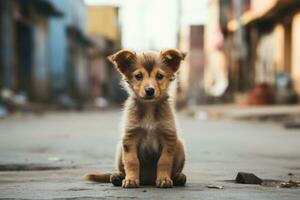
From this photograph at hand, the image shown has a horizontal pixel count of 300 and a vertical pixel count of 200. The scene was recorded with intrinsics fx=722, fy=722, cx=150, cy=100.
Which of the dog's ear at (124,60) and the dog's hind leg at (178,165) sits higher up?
the dog's ear at (124,60)

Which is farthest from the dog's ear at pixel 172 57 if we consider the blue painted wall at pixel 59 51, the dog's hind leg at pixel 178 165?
the blue painted wall at pixel 59 51

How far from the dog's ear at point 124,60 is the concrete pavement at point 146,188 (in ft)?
2.41

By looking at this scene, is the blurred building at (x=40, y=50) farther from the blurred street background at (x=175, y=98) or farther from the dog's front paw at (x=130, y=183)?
the dog's front paw at (x=130, y=183)

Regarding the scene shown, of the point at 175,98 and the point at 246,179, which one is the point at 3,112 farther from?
the point at 246,179

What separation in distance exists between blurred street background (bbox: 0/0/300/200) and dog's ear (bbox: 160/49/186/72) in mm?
160

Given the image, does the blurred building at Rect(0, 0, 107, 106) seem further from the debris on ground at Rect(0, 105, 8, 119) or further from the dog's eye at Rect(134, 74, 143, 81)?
the dog's eye at Rect(134, 74, 143, 81)

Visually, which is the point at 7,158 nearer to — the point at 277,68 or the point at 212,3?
the point at 277,68

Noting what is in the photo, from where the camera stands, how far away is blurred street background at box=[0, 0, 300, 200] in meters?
5.09

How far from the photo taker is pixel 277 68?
26.1 meters

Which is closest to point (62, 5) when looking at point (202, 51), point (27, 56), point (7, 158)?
point (27, 56)

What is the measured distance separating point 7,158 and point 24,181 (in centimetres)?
211

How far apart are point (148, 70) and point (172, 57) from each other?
218mm

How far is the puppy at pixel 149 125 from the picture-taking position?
436 centimetres

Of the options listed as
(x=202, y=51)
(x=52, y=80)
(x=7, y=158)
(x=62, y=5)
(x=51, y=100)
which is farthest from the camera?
(x=202, y=51)
